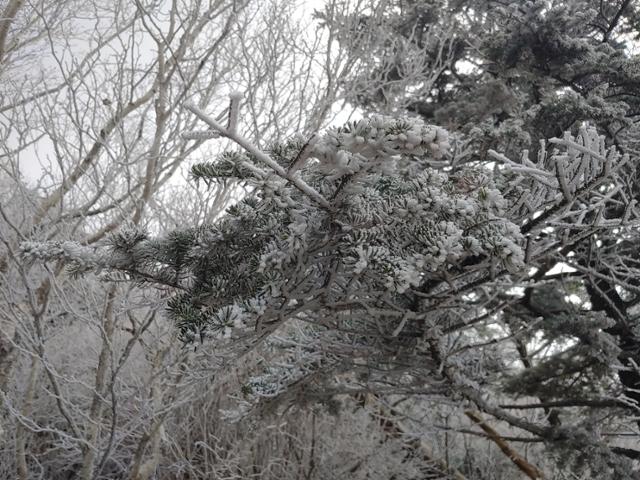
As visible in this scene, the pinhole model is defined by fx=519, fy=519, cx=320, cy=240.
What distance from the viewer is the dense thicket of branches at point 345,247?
1.23 metres

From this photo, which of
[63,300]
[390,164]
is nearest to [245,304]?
[390,164]

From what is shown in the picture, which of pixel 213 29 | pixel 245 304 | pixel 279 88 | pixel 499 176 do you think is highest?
pixel 213 29

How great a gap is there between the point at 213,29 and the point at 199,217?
181cm

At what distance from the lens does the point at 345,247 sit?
4.23 feet

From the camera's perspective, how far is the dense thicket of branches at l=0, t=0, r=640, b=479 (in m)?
1.23

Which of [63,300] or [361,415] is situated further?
[361,415]

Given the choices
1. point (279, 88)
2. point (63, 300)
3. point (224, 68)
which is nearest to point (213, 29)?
point (224, 68)

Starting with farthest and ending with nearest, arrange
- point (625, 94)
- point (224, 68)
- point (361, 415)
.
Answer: point (361, 415), point (224, 68), point (625, 94)

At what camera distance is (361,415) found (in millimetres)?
4898

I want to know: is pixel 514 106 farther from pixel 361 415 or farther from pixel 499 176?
pixel 361 415

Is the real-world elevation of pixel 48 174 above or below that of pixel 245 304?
above

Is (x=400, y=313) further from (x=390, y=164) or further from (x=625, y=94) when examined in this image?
(x=625, y=94)

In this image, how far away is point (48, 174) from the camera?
3943 millimetres

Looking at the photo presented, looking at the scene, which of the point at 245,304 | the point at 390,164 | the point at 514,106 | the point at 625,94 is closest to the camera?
the point at 390,164
